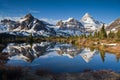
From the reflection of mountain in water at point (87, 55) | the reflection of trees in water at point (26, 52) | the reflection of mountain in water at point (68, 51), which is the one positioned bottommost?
the reflection of mountain in water at point (87, 55)

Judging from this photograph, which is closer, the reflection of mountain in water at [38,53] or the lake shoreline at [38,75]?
the lake shoreline at [38,75]

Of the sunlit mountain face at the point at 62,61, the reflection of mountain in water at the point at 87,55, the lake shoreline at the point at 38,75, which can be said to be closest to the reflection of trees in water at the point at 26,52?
the sunlit mountain face at the point at 62,61

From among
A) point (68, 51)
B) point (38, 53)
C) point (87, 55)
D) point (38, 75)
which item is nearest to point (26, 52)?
point (38, 53)

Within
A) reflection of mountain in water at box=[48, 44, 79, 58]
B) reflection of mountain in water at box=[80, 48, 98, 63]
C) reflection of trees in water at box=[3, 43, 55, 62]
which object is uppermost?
reflection of trees in water at box=[3, 43, 55, 62]

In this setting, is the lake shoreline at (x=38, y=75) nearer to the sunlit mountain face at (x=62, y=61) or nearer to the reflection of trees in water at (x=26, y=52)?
the sunlit mountain face at (x=62, y=61)

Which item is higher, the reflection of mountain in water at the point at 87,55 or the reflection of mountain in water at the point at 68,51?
the reflection of mountain in water at the point at 68,51

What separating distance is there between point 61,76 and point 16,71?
694 cm

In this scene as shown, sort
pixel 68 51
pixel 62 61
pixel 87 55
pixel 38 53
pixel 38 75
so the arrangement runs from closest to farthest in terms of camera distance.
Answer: pixel 38 75 < pixel 62 61 < pixel 87 55 < pixel 38 53 < pixel 68 51

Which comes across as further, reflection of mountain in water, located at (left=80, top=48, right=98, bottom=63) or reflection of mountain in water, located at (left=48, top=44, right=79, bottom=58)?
reflection of mountain in water, located at (left=48, top=44, right=79, bottom=58)

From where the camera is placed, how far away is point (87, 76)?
33.3 m

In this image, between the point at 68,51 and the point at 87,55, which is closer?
the point at 87,55

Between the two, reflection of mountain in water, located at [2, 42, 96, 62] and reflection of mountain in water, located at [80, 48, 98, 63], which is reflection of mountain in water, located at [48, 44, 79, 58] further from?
reflection of mountain in water, located at [80, 48, 98, 63]

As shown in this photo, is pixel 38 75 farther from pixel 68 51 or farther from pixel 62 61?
pixel 68 51

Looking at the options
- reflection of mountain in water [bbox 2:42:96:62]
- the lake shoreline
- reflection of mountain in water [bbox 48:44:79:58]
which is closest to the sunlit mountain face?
reflection of mountain in water [bbox 2:42:96:62]
